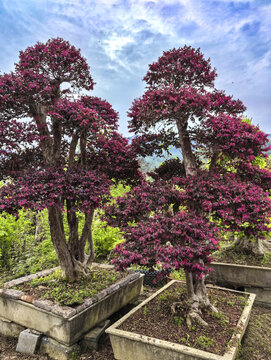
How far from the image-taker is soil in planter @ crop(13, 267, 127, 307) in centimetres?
345

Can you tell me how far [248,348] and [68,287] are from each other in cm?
247

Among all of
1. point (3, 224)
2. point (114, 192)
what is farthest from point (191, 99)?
point (114, 192)

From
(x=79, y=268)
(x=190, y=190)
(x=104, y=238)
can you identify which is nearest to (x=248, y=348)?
(x=190, y=190)

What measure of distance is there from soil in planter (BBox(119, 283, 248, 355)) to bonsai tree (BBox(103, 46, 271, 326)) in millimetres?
139

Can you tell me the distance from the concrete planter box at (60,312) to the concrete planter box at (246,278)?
1.80 metres

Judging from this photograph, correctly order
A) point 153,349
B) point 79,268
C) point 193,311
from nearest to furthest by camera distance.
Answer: point 153,349, point 193,311, point 79,268

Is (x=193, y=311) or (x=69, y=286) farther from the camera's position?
(x=69, y=286)

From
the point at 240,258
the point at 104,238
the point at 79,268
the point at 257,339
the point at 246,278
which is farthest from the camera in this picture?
the point at 104,238

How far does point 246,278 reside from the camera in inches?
177

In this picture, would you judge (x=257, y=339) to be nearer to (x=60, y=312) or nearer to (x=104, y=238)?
(x=60, y=312)

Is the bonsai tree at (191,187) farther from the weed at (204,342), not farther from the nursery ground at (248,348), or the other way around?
the nursery ground at (248,348)

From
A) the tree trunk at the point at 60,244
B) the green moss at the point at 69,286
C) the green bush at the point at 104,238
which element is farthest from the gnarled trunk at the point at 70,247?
the green bush at the point at 104,238

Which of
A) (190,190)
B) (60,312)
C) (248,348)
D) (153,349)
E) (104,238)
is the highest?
(190,190)

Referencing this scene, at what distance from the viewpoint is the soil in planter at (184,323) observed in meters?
2.75
